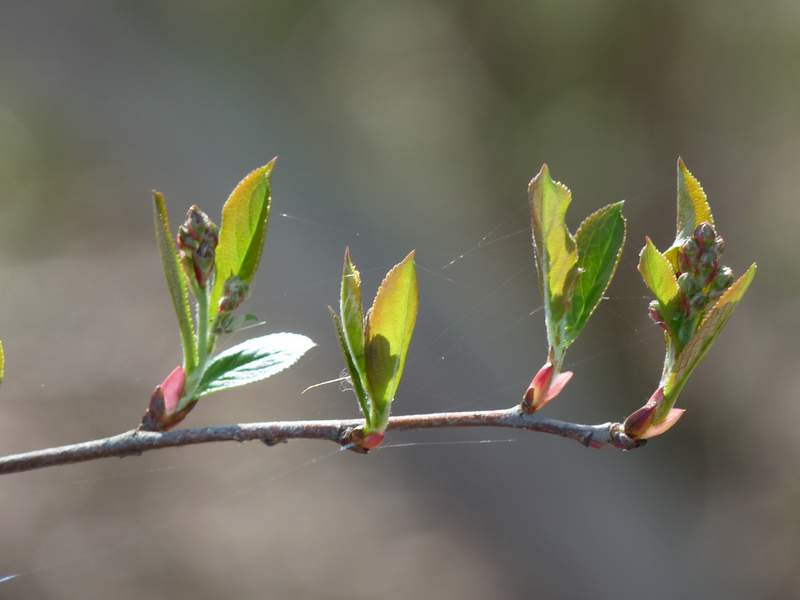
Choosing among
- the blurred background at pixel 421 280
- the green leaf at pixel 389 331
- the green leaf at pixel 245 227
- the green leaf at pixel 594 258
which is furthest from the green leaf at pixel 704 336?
the blurred background at pixel 421 280

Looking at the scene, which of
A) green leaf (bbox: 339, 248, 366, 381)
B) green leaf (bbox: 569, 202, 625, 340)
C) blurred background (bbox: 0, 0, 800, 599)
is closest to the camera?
green leaf (bbox: 339, 248, 366, 381)

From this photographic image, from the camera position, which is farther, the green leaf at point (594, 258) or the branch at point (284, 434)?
the green leaf at point (594, 258)

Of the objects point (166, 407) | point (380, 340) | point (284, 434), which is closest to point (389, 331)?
point (380, 340)

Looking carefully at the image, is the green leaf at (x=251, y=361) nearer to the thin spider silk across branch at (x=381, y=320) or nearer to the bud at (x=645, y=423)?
the thin spider silk across branch at (x=381, y=320)

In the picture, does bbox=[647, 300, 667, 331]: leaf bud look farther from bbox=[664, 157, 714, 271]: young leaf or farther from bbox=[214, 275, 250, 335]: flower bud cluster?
bbox=[214, 275, 250, 335]: flower bud cluster

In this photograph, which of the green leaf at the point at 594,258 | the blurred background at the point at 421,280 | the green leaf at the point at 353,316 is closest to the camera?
the green leaf at the point at 353,316

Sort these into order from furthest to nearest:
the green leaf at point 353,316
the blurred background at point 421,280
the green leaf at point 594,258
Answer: the blurred background at point 421,280 → the green leaf at point 594,258 → the green leaf at point 353,316

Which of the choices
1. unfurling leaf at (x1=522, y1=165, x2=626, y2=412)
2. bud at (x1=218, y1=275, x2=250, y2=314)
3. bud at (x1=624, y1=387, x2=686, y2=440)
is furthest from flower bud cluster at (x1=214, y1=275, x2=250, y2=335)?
bud at (x1=624, y1=387, x2=686, y2=440)

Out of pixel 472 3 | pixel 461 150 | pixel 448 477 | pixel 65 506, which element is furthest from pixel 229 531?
pixel 472 3
